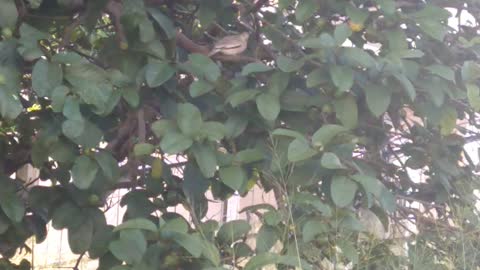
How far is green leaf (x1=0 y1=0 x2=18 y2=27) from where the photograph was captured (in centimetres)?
209

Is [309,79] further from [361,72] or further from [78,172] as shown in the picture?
[78,172]

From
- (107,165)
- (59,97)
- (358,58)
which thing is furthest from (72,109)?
(358,58)

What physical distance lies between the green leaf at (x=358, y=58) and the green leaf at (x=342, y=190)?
323 millimetres

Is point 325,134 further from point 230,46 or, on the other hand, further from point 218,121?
point 230,46

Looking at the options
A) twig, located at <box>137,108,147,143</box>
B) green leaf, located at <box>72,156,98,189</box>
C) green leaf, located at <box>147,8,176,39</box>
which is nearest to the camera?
green leaf, located at <box>72,156,98,189</box>

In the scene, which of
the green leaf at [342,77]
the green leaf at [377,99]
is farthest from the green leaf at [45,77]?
the green leaf at [377,99]

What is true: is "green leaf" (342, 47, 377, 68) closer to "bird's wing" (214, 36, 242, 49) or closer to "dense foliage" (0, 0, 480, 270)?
"dense foliage" (0, 0, 480, 270)

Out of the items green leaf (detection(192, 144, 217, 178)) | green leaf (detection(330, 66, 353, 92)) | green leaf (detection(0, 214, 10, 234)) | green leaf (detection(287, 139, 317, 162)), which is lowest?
green leaf (detection(0, 214, 10, 234))

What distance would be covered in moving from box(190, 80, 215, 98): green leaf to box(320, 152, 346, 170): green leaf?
42 centimetres

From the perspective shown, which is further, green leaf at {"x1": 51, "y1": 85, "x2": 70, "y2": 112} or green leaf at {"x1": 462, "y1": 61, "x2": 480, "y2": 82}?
green leaf at {"x1": 462, "y1": 61, "x2": 480, "y2": 82}

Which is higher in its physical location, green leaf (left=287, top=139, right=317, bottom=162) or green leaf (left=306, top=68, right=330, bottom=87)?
green leaf (left=306, top=68, right=330, bottom=87)

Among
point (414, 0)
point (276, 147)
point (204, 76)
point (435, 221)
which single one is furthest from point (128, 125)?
point (435, 221)

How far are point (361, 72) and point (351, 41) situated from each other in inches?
8.9

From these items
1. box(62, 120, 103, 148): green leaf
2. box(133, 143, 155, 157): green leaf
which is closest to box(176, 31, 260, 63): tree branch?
box(133, 143, 155, 157): green leaf
